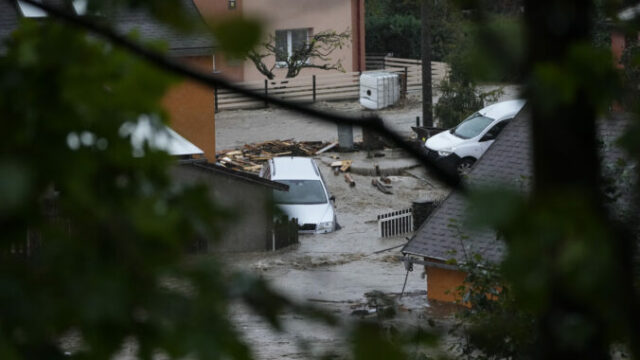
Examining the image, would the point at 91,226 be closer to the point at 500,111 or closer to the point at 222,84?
the point at 222,84

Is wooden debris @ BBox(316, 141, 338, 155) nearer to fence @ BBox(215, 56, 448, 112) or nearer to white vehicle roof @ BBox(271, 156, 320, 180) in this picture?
fence @ BBox(215, 56, 448, 112)

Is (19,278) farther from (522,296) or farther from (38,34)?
(522,296)

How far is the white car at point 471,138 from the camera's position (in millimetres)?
25531

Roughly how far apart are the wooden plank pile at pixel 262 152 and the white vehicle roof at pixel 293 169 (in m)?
2.84

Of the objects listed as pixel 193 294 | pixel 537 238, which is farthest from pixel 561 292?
pixel 193 294

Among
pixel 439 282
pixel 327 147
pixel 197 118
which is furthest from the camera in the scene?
pixel 327 147

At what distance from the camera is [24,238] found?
168 centimetres

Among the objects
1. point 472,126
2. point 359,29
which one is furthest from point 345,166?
point 359,29

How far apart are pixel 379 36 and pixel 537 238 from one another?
43.2 m

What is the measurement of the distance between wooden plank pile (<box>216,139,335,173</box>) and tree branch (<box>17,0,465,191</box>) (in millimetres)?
24947

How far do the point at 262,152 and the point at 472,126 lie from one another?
261 inches

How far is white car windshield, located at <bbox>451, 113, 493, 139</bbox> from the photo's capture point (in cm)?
2591

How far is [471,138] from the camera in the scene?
25.8 m

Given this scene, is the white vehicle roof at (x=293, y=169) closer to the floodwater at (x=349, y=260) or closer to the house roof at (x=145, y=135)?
the floodwater at (x=349, y=260)
